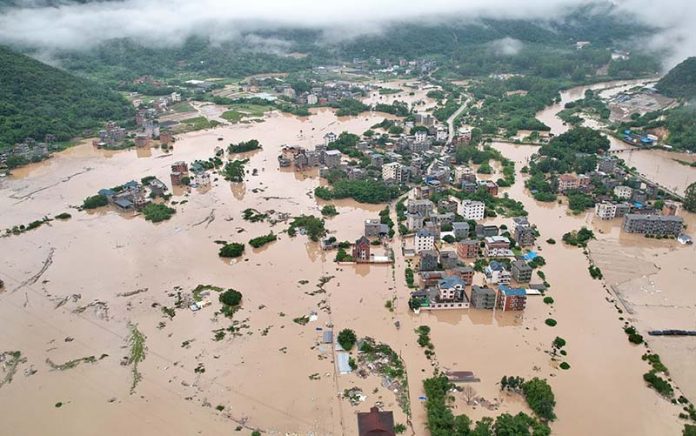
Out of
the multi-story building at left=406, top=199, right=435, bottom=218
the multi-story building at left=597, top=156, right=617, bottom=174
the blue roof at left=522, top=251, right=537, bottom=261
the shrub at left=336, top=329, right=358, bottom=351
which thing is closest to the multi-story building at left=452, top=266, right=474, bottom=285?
the blue roof at left=522, top=251, right=537, bottom=261

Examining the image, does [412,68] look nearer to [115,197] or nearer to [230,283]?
[115,197]

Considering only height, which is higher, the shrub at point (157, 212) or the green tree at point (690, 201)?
the shrub at point (157, 212)

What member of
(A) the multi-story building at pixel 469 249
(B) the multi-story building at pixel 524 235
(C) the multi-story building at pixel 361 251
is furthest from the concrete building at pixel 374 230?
(B) the multi-story building at pixel 524 235

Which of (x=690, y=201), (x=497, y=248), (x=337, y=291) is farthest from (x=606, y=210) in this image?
(x=337, y=291)

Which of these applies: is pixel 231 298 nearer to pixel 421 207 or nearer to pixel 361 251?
pixel 361 251

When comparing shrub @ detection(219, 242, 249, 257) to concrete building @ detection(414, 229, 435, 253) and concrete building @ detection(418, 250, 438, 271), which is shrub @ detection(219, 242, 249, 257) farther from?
concrete building @ detection(418, 250, 438, 271)

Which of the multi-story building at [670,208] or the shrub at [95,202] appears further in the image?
the shrub at [95,202]

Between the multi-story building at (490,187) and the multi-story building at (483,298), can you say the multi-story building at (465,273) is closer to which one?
the multi-story building at (483,298)
